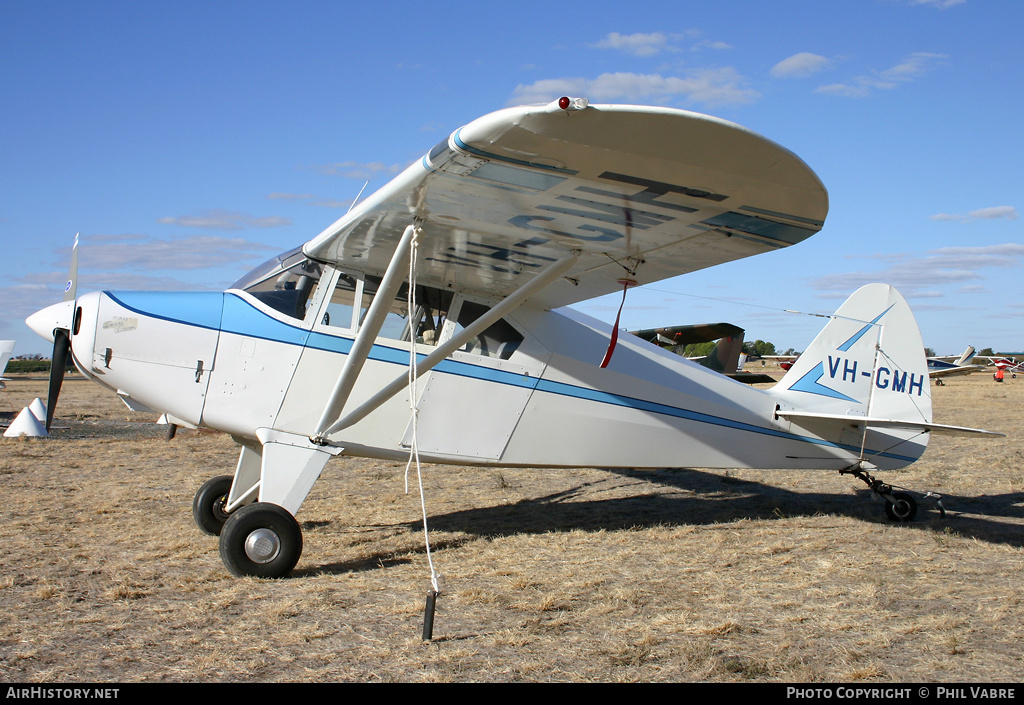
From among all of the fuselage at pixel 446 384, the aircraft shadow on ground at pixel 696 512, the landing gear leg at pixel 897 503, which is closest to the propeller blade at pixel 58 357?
the fuselage at pixel 446 384

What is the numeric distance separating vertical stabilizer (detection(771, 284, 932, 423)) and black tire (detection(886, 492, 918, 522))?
90 cm

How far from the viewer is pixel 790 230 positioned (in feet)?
12.7

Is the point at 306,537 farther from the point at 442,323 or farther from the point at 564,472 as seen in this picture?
the point at 564,472

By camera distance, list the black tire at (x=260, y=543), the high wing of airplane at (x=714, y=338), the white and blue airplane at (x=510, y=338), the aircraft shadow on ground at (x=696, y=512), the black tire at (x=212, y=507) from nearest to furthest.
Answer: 1. the white and blue airplane at (x=510, y=338)
2. the black tire at (x=260, y=543)
3. the black tire at (x=212, y=507)
4. the aircraft shadow on ground at (x=696, y=512)
5. the high wing of airplane at (x=714, y=338)

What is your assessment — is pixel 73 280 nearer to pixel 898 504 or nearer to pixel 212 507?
pixel 212 507

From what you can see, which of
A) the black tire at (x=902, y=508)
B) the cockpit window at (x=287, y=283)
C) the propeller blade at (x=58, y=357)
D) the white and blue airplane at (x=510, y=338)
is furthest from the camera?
the black tire at (x=902, y=508)

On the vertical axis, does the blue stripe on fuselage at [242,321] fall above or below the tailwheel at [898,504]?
above

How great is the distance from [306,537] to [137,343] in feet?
6.60

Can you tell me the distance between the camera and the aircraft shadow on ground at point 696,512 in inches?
245

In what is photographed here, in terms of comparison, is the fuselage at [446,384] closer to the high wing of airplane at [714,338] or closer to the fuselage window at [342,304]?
the fuselage window at [342,304]

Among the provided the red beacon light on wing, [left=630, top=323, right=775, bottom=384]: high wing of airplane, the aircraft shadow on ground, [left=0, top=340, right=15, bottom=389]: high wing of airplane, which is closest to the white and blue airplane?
the red beacon light on wing

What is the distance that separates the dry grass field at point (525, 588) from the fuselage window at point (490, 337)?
1.55m

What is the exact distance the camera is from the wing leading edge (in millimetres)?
3012

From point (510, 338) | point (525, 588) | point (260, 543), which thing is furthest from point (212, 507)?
point (525, 588)
